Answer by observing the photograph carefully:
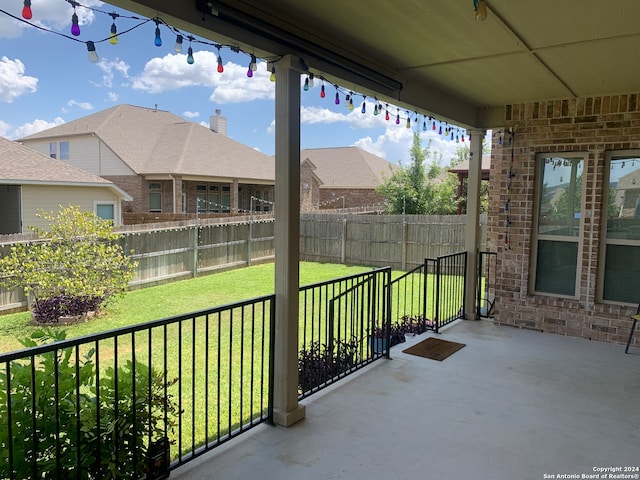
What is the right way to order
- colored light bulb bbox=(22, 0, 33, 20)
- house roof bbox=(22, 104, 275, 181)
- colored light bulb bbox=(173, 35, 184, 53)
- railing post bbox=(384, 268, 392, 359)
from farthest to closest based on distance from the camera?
house roof bbox=(22, 104, 275, 181) < railing post bbox=(384, 268, 392, 359) < colored light bulb bbox=(173, 35, 184, 53) < colored light bulb bbox=(22, 0, 33, 20)

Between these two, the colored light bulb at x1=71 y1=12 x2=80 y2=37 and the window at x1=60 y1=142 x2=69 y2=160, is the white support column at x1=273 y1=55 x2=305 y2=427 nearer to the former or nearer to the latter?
the colored light bulb at x1=71 y1=12 x2=80 y2=37

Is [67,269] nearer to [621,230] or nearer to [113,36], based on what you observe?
[113,36]

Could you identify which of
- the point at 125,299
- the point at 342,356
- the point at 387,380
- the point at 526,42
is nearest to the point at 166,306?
the point at 125,299

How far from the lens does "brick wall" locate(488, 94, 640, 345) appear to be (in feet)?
15.0

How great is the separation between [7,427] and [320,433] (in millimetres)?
1574

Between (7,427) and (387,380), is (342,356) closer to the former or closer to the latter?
(387,380)

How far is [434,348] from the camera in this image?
4.42m

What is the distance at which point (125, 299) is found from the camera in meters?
8.38

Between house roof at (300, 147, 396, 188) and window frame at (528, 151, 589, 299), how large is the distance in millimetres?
16600

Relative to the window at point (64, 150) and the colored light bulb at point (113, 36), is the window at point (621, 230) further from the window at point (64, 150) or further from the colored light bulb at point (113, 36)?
the window at point (64, 150)

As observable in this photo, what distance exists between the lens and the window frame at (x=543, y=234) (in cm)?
478

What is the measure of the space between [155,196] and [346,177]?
9.82 m

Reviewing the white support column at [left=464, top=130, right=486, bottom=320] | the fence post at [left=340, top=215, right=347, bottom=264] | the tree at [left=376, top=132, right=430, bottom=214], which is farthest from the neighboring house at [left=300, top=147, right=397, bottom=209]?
the white support column at [left=464, top=130, right=486, bottom=320]

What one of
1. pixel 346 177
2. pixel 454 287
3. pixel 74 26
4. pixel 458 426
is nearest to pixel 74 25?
pixel 74 26
